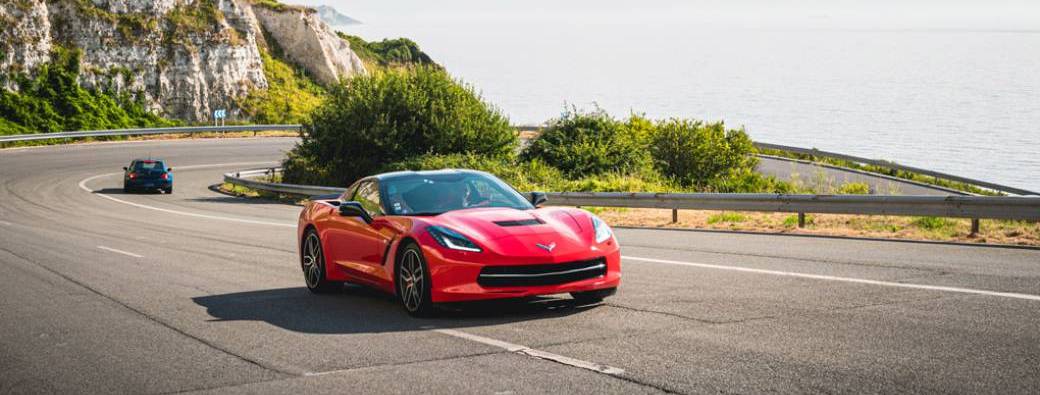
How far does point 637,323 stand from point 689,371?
1.99m

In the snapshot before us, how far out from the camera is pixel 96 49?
65875 mm

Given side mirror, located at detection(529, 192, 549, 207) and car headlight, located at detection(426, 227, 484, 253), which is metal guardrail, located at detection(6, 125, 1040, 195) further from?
car headlight, located at detection(426, 227, 484, 253)

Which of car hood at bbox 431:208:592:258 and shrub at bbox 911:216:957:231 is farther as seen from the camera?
shrub at bbox 911:216:957:231

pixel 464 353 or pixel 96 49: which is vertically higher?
pixel 96 49

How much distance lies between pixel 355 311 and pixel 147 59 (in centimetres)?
6080

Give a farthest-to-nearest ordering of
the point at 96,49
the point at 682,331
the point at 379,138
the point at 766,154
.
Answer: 1. the point at 96,49
2. the point at 766,154
3. the point at 379,138
4. the point at 682,331

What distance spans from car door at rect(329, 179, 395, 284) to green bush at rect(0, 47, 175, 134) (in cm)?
5125

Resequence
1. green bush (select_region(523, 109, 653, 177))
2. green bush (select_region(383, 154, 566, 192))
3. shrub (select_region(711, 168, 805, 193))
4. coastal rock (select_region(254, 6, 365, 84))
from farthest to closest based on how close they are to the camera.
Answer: coastal rock (select_region(254, 6, 365, 84)) < green bush (select_region(523, 109, 653, 177)) < shrub (select_region(711, 168, 805, 193)) < green bush (select_region(383, 154, 566, 192))

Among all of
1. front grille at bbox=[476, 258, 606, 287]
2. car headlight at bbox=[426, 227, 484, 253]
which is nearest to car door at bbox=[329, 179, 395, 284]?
car headlight at bbox=[426, 227, 484, 253]

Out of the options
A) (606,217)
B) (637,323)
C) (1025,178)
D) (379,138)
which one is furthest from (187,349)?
(1025,178)

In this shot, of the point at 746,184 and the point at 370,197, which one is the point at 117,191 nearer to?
the point at 746,184

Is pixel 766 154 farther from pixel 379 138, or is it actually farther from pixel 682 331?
pixel 682 331

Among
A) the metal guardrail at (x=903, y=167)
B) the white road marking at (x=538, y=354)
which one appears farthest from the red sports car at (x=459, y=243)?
the metal guardrail at (x=903, y=167)

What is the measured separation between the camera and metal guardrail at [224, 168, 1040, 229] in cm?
1566
